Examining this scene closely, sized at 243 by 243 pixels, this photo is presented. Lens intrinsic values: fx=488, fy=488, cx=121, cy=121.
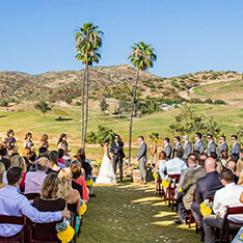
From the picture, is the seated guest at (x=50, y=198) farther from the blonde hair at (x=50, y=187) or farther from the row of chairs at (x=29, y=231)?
the row of chairs at (x=29, y=231)

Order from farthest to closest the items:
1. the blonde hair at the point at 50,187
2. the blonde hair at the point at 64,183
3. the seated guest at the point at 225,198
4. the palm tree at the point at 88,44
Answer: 1. the palm tree at the point at 88,44
2. the seated guest at the point at 225,198
3. the blonde hair at the point at 64,183
4. the blonde hair at the point at 50,187

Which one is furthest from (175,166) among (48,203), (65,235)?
(48,203)

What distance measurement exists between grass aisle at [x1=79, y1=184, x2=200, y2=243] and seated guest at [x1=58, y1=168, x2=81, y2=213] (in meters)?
2.00

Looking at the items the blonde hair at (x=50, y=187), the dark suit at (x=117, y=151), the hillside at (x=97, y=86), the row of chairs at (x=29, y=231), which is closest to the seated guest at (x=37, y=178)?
the row of chairs at (x=29, y=231)

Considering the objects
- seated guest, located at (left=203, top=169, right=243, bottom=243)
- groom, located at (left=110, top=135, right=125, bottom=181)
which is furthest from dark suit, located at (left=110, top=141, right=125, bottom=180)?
seated guest, located at (left=203, top=169, right=243, bottom=243)

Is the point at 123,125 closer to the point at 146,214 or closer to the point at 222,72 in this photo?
the point at 146,214

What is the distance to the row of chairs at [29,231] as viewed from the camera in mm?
6574

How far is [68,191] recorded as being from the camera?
7812mm

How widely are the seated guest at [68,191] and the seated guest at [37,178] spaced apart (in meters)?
0.84

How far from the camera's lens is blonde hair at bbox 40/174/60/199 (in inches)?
265

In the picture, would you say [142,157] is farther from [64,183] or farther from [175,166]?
[64,183]

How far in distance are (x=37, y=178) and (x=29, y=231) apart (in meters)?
2.26

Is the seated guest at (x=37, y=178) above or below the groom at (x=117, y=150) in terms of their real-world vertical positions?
above

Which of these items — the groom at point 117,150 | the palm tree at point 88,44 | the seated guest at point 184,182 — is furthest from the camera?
the palm tree at point 88,44
